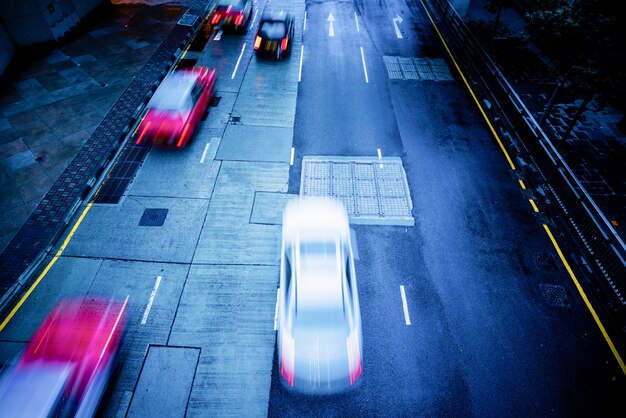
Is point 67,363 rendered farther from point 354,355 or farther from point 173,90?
point 173,90

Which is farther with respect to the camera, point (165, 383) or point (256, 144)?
point (256, 144)

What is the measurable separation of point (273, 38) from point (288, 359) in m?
17.1

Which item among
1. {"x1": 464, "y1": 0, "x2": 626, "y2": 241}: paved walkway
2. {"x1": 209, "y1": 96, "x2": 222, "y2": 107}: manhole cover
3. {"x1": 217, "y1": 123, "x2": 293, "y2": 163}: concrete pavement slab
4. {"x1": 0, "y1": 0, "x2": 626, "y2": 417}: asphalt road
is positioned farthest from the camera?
{"x1": 209, "y1": 96, "x2": 222, "y2": 107}: manhole cover

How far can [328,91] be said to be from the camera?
16766 mm

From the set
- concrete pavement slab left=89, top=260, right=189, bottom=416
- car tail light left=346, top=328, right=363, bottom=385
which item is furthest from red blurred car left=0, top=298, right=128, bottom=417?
car tail light left=346, top=328, right=363, bottom=385

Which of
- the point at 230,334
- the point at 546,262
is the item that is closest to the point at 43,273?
the point at 230,334

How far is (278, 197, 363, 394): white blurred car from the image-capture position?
7.23m

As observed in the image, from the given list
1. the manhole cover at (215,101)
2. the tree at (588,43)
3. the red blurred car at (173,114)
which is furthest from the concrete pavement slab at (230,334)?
the tree at (588,43)

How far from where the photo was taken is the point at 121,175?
41.3 ft

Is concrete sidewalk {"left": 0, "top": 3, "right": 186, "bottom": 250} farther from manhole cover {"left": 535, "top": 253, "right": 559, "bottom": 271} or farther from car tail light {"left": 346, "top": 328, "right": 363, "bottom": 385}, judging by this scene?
manhole cover {"left": 535, "top": 253, "right": 559, "bottom": 271}

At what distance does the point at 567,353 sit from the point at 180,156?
13945 mm

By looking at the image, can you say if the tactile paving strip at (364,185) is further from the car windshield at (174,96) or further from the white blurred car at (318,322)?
the car windshield at (174,96)

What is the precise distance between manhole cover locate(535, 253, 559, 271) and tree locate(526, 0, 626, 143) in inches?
219

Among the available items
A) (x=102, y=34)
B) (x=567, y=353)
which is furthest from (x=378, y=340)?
(x=102, y=34)
